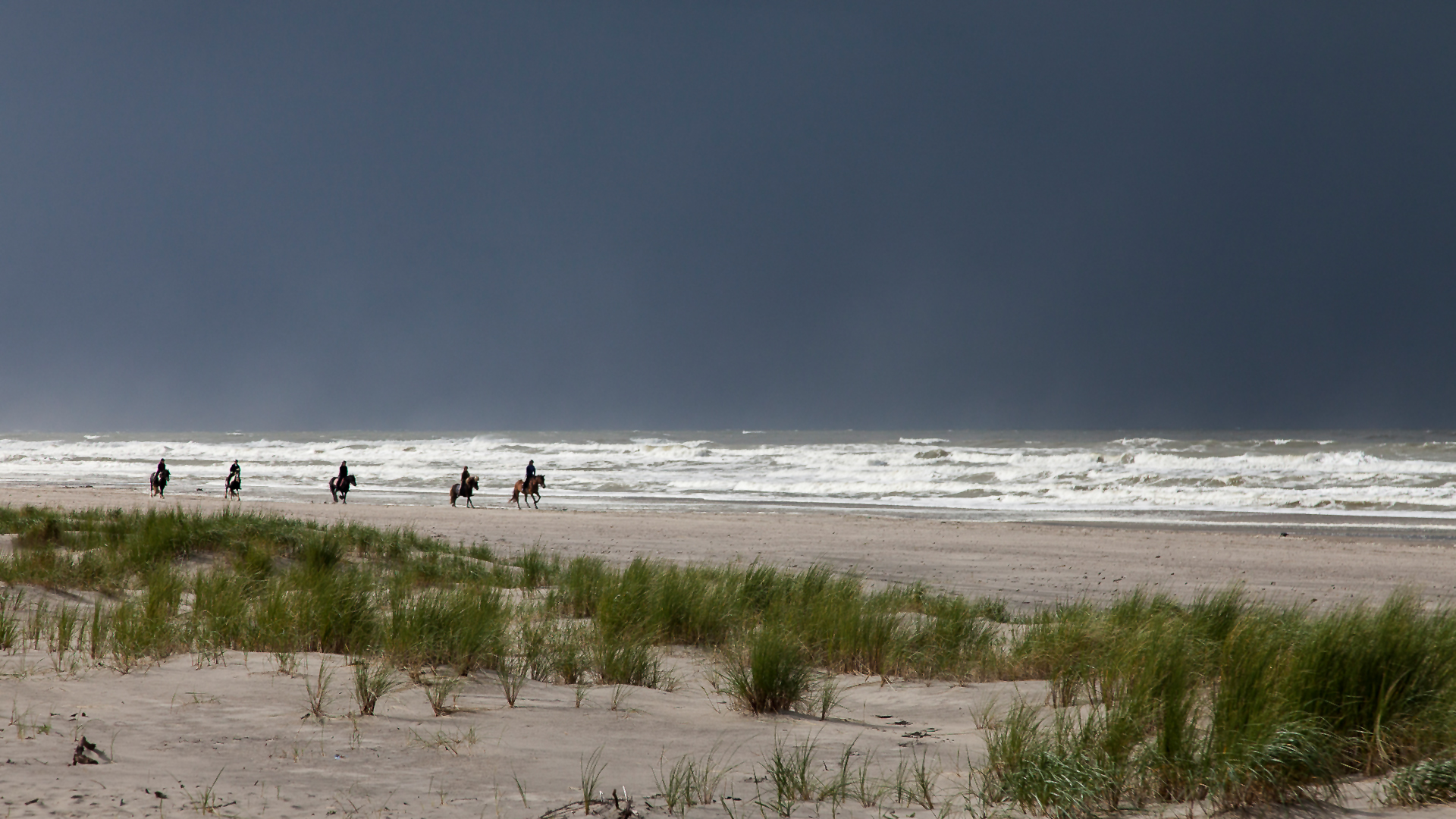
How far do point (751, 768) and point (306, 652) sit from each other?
11.0 feet

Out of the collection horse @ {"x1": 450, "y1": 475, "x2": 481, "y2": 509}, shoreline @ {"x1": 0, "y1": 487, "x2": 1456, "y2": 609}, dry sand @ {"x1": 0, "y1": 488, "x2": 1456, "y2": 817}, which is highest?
horse @ {"x1": 450, "y1": 475, "x2": 481, "y2": 509}

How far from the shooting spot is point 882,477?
115ft

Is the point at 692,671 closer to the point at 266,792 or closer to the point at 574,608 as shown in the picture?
the point at 574,608

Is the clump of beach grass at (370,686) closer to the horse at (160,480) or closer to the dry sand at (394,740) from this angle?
the dry sand at (394,740)

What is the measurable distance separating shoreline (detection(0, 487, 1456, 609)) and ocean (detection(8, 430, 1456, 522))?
3.62m

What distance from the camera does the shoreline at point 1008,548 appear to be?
11680 millimetres

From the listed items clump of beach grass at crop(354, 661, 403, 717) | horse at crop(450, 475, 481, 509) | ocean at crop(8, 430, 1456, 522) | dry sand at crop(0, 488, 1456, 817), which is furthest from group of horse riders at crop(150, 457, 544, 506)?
clump of beach grass at crop(354, 661, 403, 717)

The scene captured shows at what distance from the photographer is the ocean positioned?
24969 mm

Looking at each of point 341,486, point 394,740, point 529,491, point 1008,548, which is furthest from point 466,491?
point 394,740

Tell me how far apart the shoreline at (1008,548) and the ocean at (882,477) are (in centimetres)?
362

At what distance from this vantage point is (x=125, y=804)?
9.55 feet

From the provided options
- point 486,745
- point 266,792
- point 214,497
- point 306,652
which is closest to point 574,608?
point 306,652

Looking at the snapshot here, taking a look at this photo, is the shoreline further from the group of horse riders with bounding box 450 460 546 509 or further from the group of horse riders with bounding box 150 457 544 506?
the group of horse riders with bounding box 450 460 546 509

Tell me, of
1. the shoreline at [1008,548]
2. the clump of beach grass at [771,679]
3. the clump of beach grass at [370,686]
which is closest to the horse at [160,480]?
the shoreline at [1008,548]
